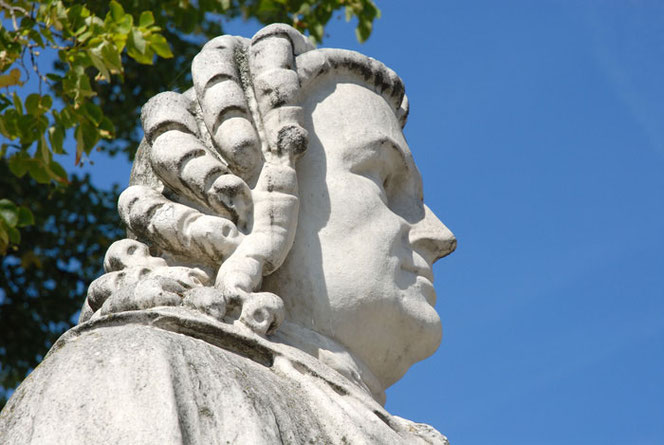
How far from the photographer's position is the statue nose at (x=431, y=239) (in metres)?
5.25

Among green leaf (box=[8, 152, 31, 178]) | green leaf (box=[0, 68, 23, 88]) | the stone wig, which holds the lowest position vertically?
the stone wig

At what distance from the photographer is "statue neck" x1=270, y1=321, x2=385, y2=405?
186 inches

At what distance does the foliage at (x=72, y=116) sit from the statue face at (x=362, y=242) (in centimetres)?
198

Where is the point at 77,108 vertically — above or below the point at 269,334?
above

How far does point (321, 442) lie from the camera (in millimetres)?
4145

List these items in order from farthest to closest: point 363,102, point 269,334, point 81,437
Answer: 1. point 363,102
2. point 269,334
3. point 81,437

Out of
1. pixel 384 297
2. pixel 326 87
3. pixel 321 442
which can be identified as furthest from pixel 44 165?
pixel 321 442

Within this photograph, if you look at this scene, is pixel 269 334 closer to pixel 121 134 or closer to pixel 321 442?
pixel 321 442

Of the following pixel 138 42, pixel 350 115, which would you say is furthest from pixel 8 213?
pixel 350 115

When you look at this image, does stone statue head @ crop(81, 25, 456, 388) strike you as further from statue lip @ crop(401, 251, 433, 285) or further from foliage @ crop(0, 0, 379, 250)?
foliage @ crop(0, 0, 379, 250)

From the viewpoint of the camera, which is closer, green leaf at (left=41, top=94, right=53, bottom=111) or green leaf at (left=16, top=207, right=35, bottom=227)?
green leaf at (left=16, top=207, right=35, bottom=227)

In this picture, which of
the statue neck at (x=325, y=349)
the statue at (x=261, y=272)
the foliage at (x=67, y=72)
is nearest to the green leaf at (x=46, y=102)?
the foliage at (x=67, y=72)

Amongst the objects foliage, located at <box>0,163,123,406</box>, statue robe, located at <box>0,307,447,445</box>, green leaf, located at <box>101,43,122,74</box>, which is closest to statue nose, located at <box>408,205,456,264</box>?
statue robe, located at <box>0,307,447,445</box>

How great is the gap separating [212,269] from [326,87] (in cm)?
97
